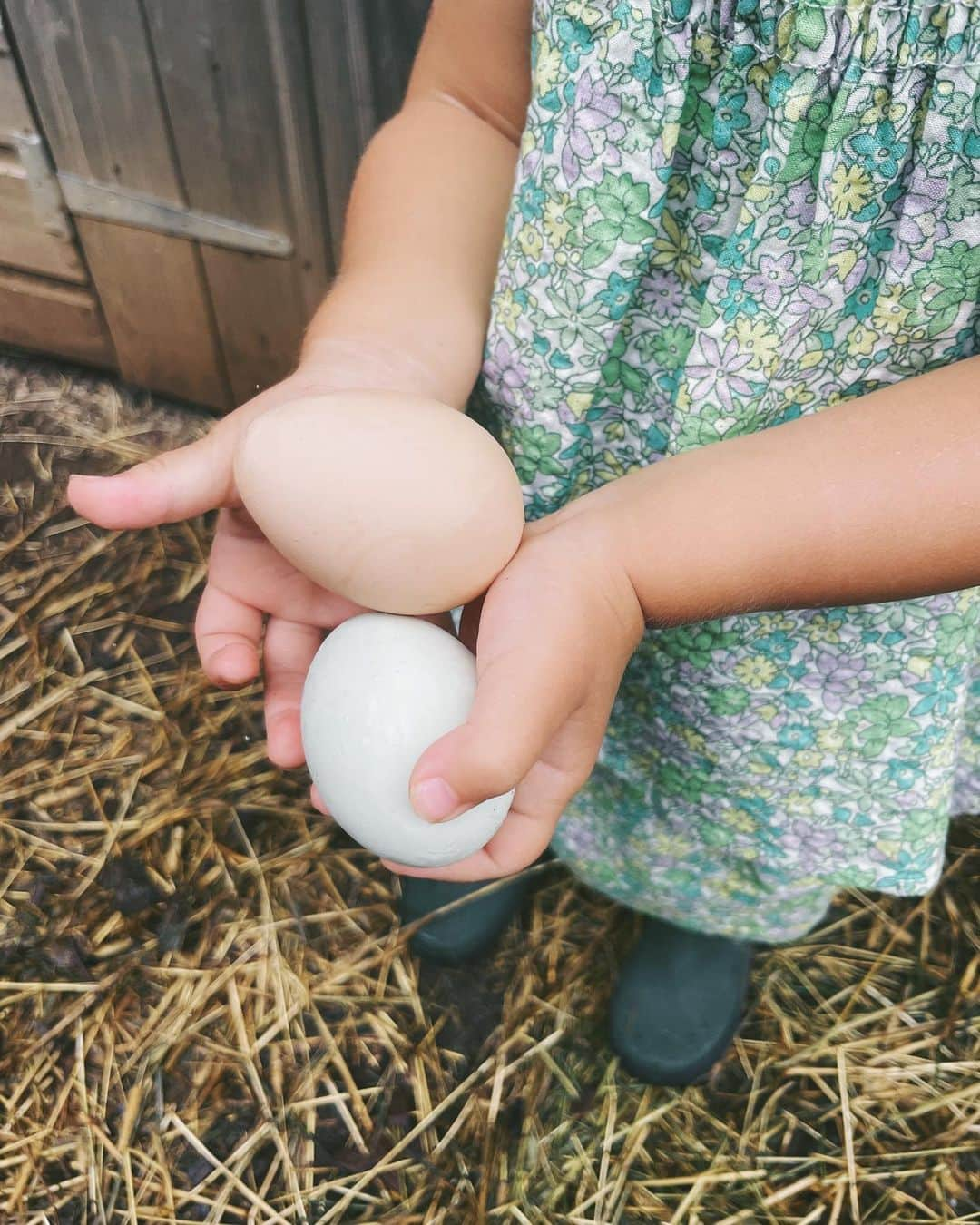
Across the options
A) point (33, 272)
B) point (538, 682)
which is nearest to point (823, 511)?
point (538, 682)

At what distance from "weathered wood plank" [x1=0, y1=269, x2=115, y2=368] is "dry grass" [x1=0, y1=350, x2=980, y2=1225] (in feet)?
2.54

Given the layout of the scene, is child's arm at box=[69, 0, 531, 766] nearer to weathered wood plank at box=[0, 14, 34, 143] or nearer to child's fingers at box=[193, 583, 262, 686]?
child's fingers at box=[193, 583, 262, 686]

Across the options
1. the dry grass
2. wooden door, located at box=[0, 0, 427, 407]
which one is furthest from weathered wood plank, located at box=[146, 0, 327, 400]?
the dry grass

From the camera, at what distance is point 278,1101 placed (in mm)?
1171

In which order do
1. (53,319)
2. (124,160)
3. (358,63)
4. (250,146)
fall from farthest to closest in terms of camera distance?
(53,319) → (124,160) → (250,146) → (358,63)

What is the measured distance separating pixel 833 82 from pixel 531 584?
0.40m

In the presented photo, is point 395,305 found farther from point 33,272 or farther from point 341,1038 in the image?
point 33,272

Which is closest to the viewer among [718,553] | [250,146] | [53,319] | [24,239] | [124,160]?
[718,553]

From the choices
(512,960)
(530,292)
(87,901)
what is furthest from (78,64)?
(512,960)

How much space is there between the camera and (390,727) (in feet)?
2.52

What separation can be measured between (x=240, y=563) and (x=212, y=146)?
3.22 ft

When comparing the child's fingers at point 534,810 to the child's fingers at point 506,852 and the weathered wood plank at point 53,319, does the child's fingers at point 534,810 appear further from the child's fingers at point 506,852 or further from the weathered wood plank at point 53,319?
the weathered wood plank at point 53,319

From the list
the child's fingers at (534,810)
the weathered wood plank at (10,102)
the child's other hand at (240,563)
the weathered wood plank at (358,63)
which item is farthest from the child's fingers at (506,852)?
the weathered wood plank at (10,102)

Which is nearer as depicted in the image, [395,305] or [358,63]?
[395,305]
